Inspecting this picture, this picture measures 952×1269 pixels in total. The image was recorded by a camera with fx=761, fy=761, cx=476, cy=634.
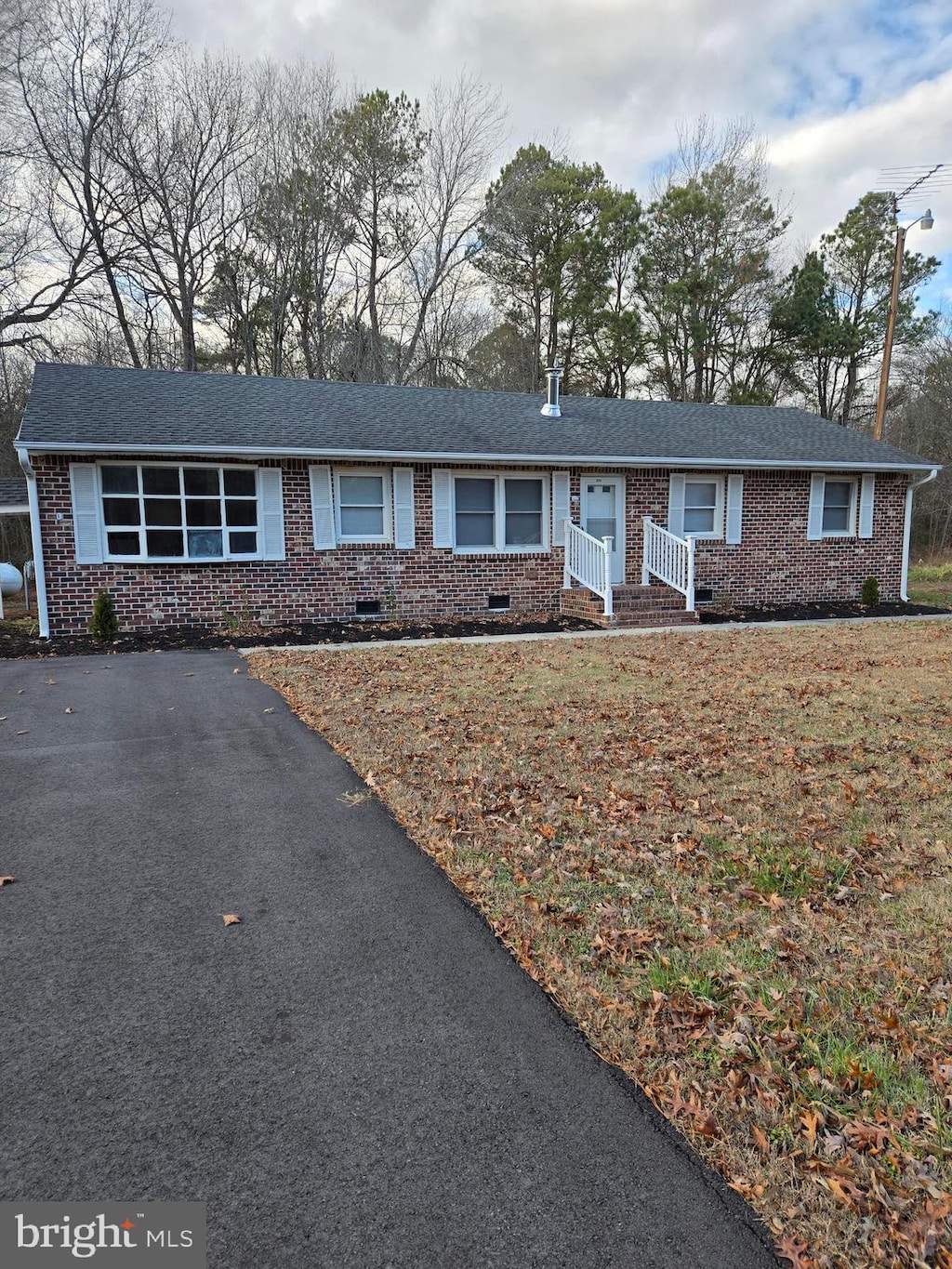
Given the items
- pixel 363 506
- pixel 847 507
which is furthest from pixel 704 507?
pixel 363 506

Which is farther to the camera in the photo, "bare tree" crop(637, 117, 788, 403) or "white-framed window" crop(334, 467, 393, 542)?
"bare tree" crop(637, 117, 788, 403)

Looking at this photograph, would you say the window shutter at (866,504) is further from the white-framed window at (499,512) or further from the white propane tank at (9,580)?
the white propane tank at (9,580)

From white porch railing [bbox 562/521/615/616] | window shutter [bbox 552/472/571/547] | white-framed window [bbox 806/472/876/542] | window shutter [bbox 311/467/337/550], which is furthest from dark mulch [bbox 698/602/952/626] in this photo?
window shutter [bbox 311/467/337/550]

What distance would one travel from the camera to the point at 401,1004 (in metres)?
2.66

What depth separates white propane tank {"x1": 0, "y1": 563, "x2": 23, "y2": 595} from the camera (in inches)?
717

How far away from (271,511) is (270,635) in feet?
7.30

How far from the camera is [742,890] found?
346cm

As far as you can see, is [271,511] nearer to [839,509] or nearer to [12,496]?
[12,496]

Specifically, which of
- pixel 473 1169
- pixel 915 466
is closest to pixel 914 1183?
pixel 473 1169

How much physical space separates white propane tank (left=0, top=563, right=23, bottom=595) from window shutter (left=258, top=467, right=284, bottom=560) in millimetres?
9193

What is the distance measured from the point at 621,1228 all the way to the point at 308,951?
5.26 ft

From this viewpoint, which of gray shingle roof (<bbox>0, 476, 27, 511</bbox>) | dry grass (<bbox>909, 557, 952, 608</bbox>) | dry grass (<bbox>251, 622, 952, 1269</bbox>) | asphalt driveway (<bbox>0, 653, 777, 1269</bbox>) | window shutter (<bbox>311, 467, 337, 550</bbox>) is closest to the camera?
asphalt driveway (<bbox>0, 653, 777, 1269</bbox>)

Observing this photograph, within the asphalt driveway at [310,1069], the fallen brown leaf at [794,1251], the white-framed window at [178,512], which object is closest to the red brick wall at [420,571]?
the white-framed window at [178,512]

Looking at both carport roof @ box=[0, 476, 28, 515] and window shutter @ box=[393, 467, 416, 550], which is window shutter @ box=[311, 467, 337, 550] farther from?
carport roof @ box=[0, 476, 28, 515]
